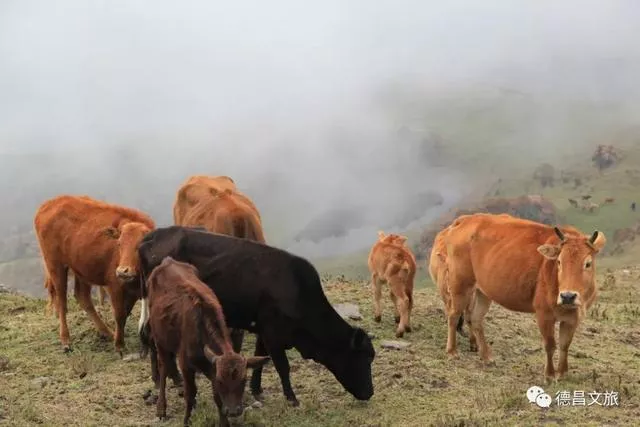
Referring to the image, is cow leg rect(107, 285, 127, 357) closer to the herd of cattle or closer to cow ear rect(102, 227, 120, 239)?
the herd of cattle

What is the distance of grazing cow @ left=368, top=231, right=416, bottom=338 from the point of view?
1155 cm

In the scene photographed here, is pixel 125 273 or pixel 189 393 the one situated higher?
pixel 125 273

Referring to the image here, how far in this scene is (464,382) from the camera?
9.14m

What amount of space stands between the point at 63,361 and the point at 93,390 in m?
1.63

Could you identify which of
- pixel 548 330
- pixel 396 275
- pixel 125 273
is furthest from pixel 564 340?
pixel 125 273

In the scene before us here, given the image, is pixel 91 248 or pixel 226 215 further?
pixel 226 215

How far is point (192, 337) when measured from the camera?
24.1 ft

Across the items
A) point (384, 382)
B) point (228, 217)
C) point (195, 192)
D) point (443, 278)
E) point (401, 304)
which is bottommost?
point (384, 382)

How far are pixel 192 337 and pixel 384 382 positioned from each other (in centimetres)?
316

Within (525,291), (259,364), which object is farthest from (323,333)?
(525,291)

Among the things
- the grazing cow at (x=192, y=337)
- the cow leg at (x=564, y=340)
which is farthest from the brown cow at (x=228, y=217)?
the cow leg at (x=564, y=340)

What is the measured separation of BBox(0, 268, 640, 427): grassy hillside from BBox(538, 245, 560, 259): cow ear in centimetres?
175

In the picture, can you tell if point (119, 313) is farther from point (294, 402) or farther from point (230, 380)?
point (230, 380)

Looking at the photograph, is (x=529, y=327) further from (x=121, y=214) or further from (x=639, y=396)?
(x=121, y=214)
